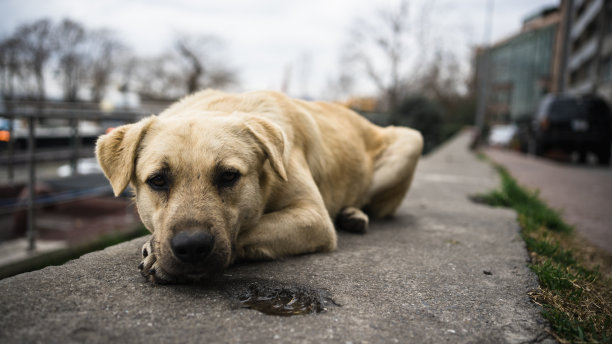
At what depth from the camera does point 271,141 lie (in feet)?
8.71

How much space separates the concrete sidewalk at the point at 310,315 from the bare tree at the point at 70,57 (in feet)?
106

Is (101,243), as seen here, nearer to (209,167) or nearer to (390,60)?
(209,167)

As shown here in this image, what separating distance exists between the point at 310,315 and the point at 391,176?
247cm

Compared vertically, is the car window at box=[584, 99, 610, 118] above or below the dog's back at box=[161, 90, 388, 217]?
above

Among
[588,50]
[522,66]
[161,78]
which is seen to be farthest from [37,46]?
[522,66]

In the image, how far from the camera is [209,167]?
2.26m

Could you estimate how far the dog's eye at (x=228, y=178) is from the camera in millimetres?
2311

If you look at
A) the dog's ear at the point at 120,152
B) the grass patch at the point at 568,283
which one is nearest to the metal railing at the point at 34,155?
the dog's ear at the point at 120,152

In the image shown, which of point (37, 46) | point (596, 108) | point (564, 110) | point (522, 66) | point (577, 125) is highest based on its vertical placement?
point (522, 66)

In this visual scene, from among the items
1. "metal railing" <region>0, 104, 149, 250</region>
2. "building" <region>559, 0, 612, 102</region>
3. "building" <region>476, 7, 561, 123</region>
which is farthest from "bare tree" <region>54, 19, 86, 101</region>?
"building" <region>476, 7, 561, 123</region>

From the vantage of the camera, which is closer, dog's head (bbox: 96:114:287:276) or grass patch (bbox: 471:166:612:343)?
grass patch (bbox: 471:166:612:343)

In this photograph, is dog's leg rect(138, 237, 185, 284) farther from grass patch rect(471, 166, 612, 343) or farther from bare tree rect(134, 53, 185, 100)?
bare tree rect(134, 53, 185, 100)

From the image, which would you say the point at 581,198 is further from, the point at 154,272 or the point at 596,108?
the point at 596,108

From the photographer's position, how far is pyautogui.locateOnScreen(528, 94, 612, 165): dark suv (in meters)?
13.9
